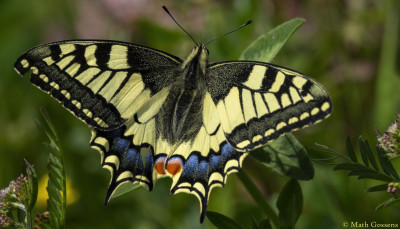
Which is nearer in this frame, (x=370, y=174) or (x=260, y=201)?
(x=370, y=174)

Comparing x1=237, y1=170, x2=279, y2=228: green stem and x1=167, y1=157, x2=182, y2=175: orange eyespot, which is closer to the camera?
x1=237, y1=170, x2=279, y2=228: green stem

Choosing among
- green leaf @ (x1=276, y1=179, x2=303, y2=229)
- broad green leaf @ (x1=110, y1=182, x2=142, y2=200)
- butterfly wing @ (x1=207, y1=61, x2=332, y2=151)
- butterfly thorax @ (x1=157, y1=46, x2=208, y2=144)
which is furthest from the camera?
butterfly thorax @ (x1=157, y1=46, x2=208, y2=144)

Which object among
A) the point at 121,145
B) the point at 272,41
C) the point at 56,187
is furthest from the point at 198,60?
the point at 56,187

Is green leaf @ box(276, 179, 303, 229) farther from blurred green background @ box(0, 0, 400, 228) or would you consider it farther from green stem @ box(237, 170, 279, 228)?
blurred green background @ box(0, 0, 400, 228)

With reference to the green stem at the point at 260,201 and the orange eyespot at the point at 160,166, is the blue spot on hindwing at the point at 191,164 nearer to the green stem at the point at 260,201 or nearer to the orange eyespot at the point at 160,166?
the orange eyespot at the point at 160,166

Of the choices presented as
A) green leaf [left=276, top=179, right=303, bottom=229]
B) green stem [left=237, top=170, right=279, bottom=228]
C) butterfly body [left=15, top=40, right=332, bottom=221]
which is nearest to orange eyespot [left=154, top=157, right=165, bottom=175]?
butterfly body [left=15, top=40, right=332, bottom=221]

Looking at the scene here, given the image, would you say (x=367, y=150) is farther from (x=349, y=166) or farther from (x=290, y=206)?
(x=290, y=206)

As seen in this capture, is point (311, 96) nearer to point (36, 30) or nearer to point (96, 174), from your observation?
point (96, 174)
